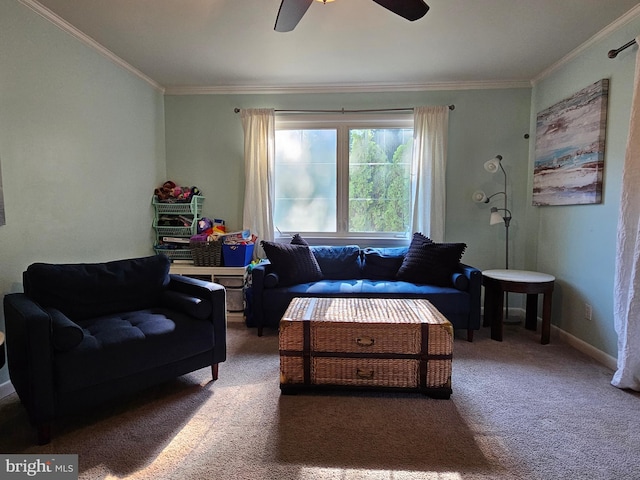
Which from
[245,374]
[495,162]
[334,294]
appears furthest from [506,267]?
[245,374]

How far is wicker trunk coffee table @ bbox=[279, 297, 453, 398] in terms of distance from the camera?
2.08m

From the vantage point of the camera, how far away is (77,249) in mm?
2684

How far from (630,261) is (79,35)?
422 cm

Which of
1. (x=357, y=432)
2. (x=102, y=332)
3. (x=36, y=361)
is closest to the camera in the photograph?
(x=36, y=361)

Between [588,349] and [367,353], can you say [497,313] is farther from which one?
[367,353]

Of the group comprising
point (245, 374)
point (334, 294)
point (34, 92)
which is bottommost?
point (245, 374)

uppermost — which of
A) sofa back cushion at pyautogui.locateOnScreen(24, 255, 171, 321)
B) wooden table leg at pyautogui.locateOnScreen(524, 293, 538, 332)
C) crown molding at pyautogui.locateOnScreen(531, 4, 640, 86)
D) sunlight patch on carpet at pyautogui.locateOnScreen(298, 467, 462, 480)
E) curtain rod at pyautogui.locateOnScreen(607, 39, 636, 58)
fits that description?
crown molding at pyautogui.locateOnScreen(531, 4, 640, 86)

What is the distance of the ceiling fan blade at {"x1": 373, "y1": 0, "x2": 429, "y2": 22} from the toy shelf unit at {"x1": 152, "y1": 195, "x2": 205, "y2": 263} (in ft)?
8.86

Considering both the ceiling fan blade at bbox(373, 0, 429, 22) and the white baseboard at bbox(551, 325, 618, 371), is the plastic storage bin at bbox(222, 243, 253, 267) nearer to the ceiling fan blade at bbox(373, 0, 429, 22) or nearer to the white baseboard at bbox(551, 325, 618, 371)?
the ceiling fan blade at bbox(373, 0, 429, 22)

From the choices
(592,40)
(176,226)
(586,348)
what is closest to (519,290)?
(586,348)

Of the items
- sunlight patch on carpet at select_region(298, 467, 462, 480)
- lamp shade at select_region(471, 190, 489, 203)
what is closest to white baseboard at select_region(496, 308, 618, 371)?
lamp shade at select_region(471, 190, 489, 203)

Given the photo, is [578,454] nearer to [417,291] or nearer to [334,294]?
[417,291]

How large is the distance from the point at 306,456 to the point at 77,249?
231 cm
